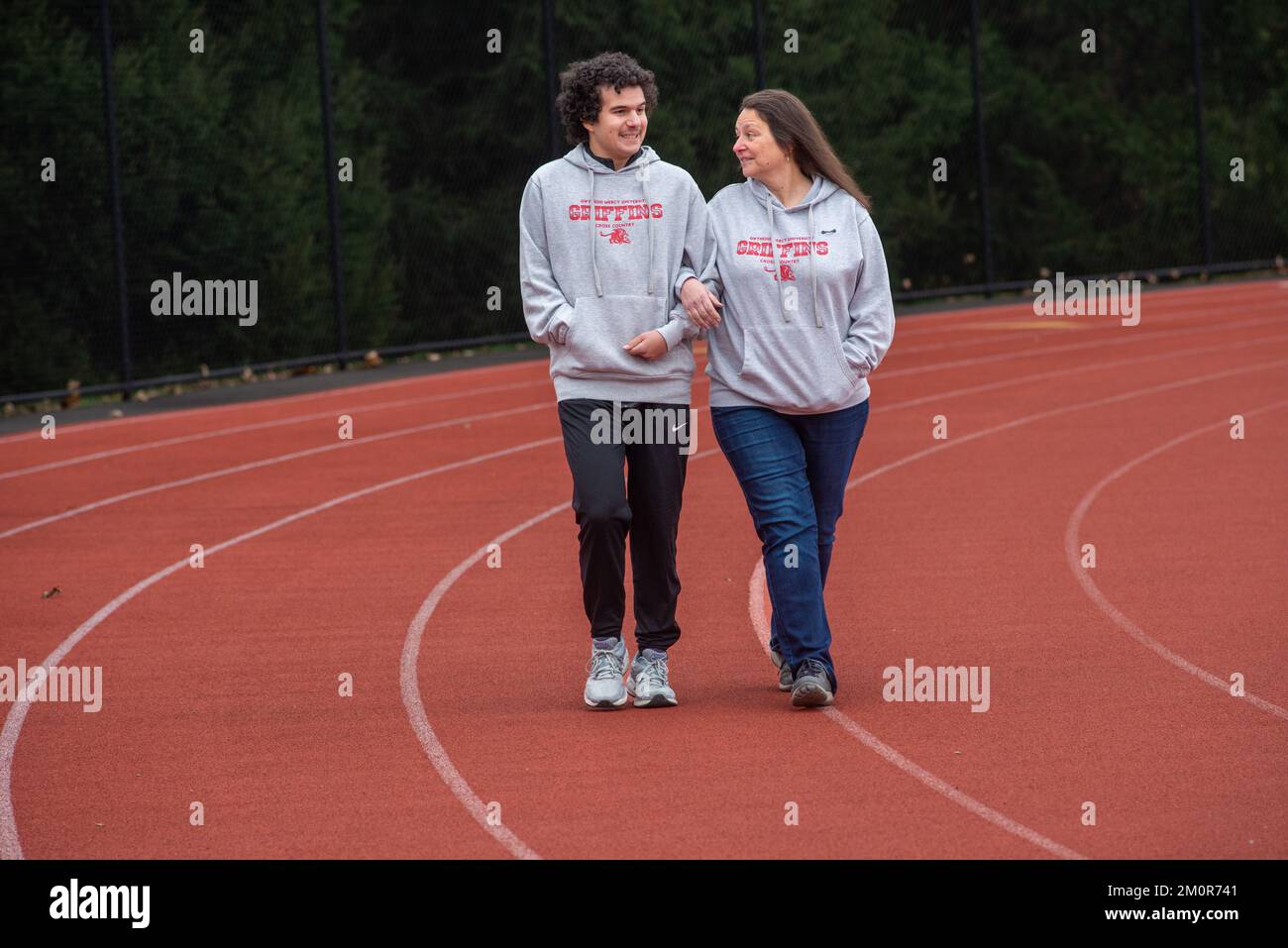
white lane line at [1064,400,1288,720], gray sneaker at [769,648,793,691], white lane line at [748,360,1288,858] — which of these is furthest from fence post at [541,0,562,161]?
gray sneaker at [769,648,793,691]

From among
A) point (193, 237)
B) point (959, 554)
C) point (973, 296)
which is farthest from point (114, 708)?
point (973, 296)

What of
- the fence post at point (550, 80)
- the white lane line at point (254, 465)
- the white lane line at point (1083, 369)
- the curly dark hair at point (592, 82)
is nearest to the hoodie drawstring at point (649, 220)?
Result: the curly dark hair at point (592, 82)

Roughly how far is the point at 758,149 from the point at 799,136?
15 centimetres

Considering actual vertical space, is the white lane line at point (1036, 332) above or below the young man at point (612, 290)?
below

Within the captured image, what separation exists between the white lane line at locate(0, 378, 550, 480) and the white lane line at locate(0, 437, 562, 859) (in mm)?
2785

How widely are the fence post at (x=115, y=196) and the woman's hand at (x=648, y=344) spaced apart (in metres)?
13.4

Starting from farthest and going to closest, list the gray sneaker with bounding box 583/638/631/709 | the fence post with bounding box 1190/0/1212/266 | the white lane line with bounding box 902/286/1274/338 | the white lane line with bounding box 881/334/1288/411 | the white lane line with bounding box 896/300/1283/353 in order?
1. the fence post with bounding box 1190/0/1212/266
2. the white lane line with bounding box 902/286/1274/338
3. the white lane line with bounding box 896/300/1283/353
4. the white lane line with bounding box 881/334/1288/411
5. the gray sneaker with bounding box 583/638/631/709

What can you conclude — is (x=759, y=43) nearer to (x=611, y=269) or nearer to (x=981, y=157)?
(x=981, y=157)

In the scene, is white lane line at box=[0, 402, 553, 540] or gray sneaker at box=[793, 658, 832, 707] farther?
white lane line at box=[0, 402, 553, 540]

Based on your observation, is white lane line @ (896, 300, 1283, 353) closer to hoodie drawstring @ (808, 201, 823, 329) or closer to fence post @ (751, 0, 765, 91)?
fence post @ (751, 0, 765, 91)

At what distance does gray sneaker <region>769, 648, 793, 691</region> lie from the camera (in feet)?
23.8

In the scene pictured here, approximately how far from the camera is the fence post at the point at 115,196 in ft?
62.7

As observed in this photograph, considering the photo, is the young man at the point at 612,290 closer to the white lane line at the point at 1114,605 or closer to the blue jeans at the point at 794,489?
the blue jeans at the point at 794,489

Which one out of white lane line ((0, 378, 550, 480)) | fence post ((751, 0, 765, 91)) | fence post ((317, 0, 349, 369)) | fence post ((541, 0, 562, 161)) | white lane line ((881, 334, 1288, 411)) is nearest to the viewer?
white lane line ((0, 378, 550, 480))
